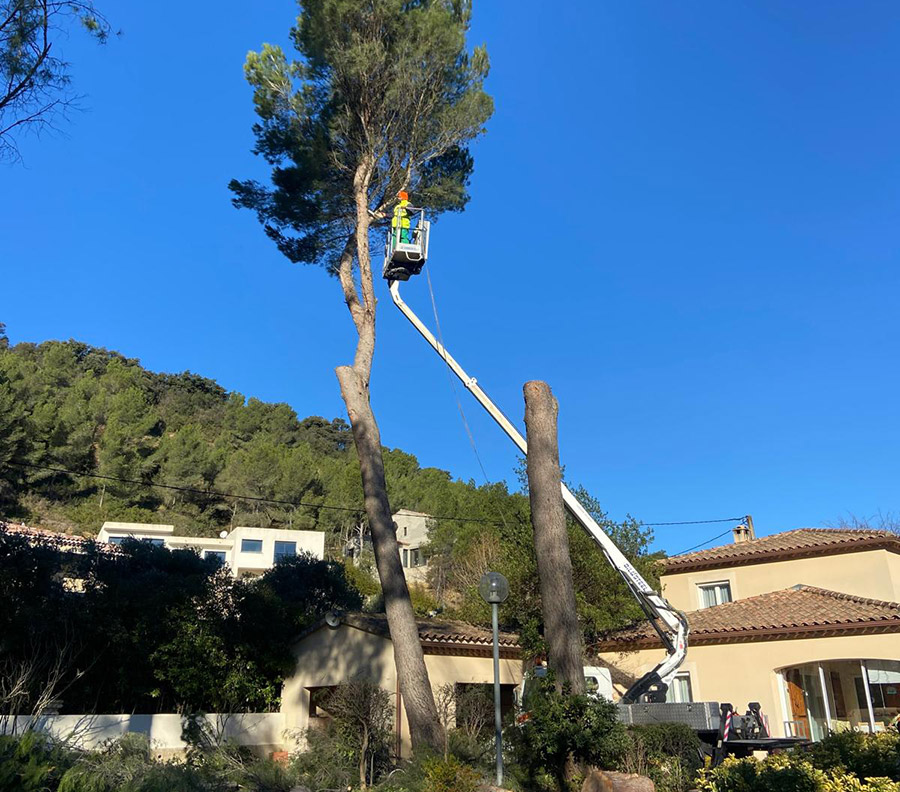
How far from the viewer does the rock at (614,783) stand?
8.07 m

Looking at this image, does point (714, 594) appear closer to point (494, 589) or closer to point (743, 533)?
point (743, 533)

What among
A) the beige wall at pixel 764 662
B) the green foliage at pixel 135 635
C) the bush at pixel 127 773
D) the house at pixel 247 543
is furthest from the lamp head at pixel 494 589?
the house at pixel 247 543

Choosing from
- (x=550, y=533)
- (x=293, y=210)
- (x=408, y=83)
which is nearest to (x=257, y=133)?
(x=293, y=210)

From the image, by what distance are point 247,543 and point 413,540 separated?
32.7 ft

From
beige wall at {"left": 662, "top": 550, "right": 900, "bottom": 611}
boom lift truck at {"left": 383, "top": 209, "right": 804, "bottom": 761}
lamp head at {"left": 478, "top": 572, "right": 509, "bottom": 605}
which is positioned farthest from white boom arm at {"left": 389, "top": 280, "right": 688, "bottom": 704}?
beige wall at {"left": 662, "top": 550, "right": 900, "bottom": 611}

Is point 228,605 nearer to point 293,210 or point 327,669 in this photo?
point 327,669

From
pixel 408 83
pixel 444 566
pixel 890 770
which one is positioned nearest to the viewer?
pixel 890 770

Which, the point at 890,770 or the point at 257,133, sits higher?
the point at 257,133

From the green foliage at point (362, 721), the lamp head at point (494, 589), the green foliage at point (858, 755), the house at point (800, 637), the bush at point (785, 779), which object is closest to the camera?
the bush at point (785, 779)

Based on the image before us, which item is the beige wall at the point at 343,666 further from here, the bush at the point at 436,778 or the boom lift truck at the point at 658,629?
the bush at the point at 436,778

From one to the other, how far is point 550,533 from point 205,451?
41395 millimetres

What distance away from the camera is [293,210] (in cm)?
1745

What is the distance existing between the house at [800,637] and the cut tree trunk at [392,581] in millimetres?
10403

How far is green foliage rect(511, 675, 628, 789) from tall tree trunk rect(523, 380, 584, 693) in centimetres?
62
